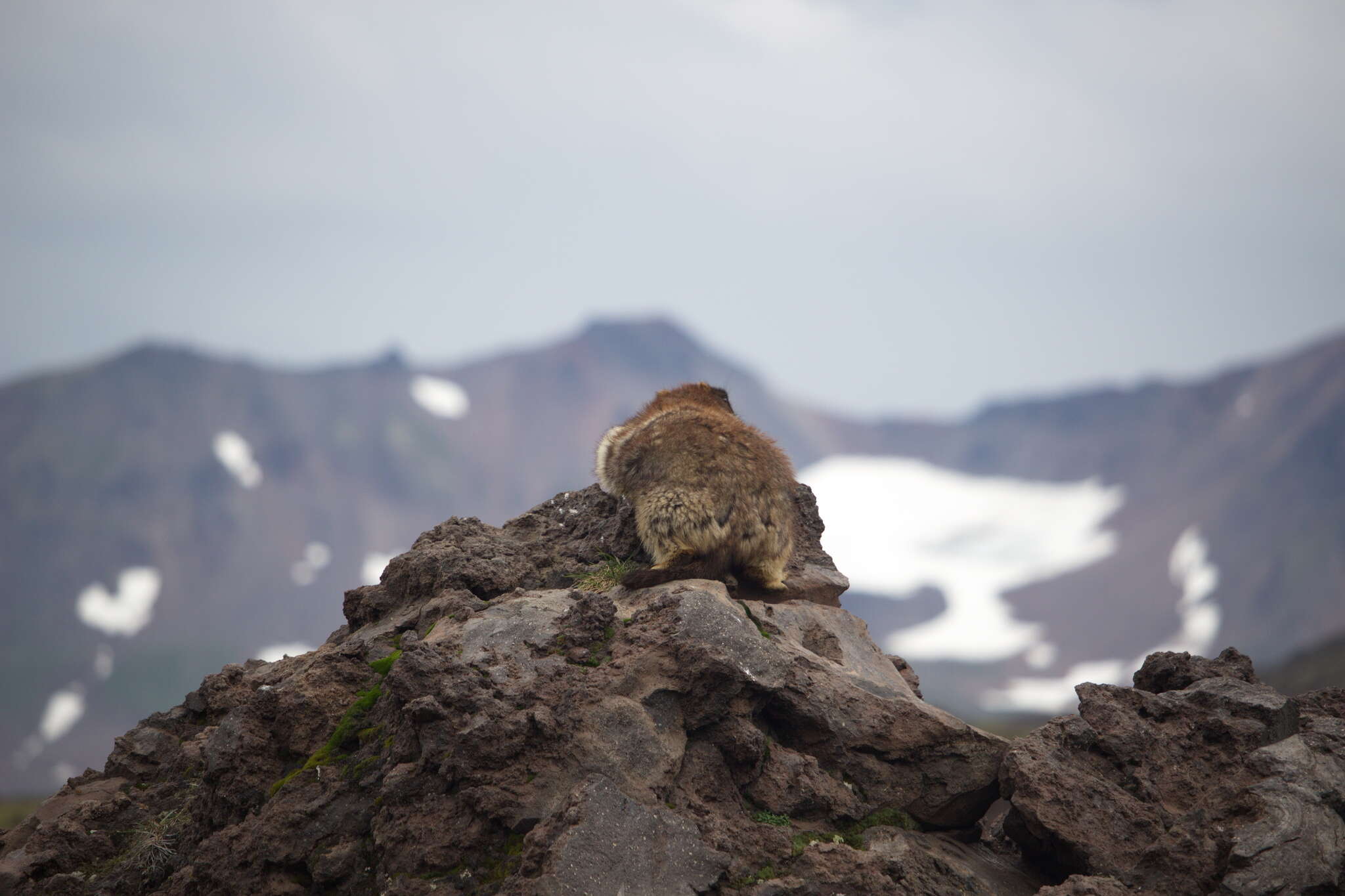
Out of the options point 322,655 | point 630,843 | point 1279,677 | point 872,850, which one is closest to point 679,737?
point 630,843

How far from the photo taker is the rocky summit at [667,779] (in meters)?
8.86

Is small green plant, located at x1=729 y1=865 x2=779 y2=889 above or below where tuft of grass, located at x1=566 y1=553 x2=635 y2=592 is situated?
below

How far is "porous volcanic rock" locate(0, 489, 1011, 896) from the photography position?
8.79m

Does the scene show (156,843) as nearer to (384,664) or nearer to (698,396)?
(384,664)

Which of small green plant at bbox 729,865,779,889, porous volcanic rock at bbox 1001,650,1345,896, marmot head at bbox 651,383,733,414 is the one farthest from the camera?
marmot head at bbox 651,383,733,414

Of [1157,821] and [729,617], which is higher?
[729,617]

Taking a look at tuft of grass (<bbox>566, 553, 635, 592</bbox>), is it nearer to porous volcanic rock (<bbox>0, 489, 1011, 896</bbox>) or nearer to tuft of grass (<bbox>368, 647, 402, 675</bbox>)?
porous volcanic rock (<bbox>0, 489, 1011, 896</bbox>)

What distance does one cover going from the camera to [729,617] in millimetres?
10555

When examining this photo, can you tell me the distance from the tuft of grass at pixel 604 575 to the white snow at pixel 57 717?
214 meters

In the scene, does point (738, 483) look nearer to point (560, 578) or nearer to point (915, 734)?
point (560, 578)

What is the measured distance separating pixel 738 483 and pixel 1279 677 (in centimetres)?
13781

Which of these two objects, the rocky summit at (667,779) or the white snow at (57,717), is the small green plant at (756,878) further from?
the white snow at (57,717)

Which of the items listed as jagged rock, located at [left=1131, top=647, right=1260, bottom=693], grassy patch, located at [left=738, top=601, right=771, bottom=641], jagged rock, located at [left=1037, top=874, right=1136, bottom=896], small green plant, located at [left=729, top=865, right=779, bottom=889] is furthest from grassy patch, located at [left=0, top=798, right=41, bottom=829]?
jagged rock, located at [left=1037, top=874, right=1136, bottom=896]

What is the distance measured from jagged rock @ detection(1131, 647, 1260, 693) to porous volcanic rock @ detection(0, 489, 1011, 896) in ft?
8.97
